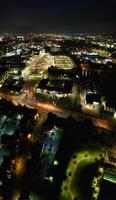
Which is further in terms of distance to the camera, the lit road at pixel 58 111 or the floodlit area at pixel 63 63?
the floodlit area at pixel 63 63

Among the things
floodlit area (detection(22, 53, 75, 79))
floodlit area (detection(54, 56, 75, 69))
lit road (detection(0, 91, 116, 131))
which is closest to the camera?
lit road (detection(0, 91, 116, 131))

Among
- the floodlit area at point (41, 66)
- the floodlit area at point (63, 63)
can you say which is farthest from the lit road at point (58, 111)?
the floodlit area at point (63, 63)

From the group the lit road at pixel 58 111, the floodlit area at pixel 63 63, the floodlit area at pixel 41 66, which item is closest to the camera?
the lit road at pixel 58 111

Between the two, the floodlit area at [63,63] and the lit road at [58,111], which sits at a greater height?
the floodlit area at [63,63]

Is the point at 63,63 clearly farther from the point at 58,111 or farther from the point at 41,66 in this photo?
the point at 58,111

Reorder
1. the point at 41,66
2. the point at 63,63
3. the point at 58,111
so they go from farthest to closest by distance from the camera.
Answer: the point at 63,63, the point at 41,66, the point at 58,111

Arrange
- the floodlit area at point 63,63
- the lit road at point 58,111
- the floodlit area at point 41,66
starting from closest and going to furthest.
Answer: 1. the lit road at point 58,111
2. the floodlit area at point 41,66
3. the floodlit area at point 63,63

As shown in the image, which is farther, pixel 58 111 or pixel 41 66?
pixel 41 66

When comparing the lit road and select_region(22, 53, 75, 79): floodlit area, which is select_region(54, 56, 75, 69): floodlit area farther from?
the lit road

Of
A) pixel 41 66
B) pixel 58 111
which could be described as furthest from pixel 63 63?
pixel 58 111

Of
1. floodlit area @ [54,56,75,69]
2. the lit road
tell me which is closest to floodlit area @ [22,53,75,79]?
floodlit area @ [54,56,75,69]

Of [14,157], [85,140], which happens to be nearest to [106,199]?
[85,140]

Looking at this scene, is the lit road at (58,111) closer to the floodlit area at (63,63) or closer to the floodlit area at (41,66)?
the floodlit area at (41,66)
